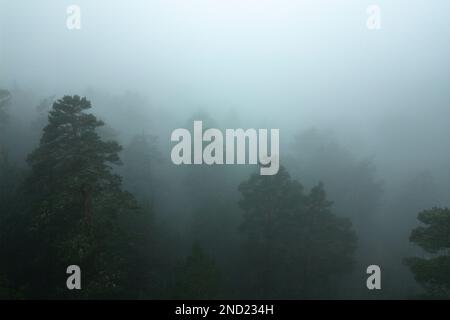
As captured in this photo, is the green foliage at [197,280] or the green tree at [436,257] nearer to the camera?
the green foliage at [197,280]

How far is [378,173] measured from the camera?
59.5 meters

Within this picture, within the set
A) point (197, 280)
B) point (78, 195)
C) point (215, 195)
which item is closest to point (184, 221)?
point (215, 195)

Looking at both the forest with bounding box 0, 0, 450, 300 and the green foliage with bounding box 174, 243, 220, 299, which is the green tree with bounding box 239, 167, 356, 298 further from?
the green foliage with bounding box 174, 243, 220, 299

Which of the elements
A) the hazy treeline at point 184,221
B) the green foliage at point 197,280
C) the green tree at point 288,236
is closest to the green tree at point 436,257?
the hazy treeline at point 184,221

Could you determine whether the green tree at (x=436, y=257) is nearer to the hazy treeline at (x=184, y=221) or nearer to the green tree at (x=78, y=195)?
the hazy treeline at (x=184, y=221)

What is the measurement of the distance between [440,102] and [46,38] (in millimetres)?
158254

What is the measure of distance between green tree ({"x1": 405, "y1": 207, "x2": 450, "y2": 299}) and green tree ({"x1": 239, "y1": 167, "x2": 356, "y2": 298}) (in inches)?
261

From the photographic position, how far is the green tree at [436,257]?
18172 millimetres

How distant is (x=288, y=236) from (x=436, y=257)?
9.06 meters

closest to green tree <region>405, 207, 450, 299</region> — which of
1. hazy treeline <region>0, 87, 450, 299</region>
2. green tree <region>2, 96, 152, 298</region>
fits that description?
hazy treeline <region>0, 87, 450, 299</region>

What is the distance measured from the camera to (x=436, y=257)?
18.5m

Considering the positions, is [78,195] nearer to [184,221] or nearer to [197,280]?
[197,280]

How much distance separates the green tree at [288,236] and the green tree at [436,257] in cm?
662

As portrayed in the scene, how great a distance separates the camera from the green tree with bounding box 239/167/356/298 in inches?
975
